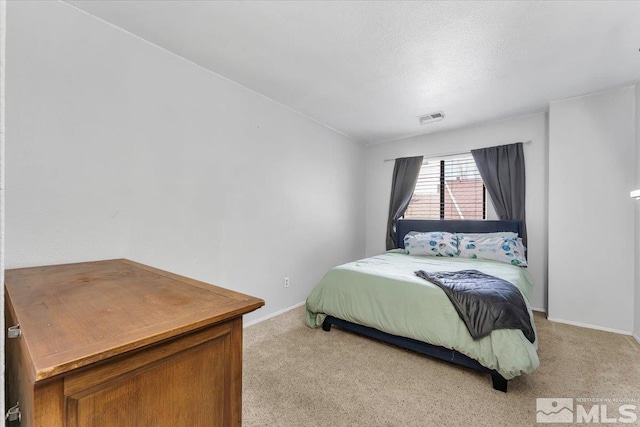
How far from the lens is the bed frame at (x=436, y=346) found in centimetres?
187

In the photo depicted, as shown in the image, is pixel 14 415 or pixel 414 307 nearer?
pixel 14 415

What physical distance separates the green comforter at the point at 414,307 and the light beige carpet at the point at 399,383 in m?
0.22

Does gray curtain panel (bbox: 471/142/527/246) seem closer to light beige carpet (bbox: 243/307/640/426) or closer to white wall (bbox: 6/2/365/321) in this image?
light beige carpet (bbox: 243/307/640/426)

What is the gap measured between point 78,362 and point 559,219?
390 cm

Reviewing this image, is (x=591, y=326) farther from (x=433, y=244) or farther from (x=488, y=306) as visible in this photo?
(x=488, y=306)

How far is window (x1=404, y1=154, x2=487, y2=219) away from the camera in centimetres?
382

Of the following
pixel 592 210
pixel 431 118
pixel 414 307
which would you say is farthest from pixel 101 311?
pixel 592 210

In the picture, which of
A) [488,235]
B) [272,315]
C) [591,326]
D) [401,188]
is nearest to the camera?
[591,326]

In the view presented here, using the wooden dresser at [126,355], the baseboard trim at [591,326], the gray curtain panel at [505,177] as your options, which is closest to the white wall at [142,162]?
the wooden dresser at [126,355]

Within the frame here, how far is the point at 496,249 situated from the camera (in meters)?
3.07

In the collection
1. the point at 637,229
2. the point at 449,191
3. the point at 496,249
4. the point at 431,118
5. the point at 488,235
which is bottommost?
the point at 496,249

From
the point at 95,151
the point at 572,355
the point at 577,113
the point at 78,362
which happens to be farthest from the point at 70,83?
the point at 577,113

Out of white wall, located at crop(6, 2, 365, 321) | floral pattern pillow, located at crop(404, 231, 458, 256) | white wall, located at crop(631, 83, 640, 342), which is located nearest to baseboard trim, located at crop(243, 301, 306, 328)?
white wall, located at crop(6, 2, 365, 321)

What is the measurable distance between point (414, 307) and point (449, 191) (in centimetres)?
249
